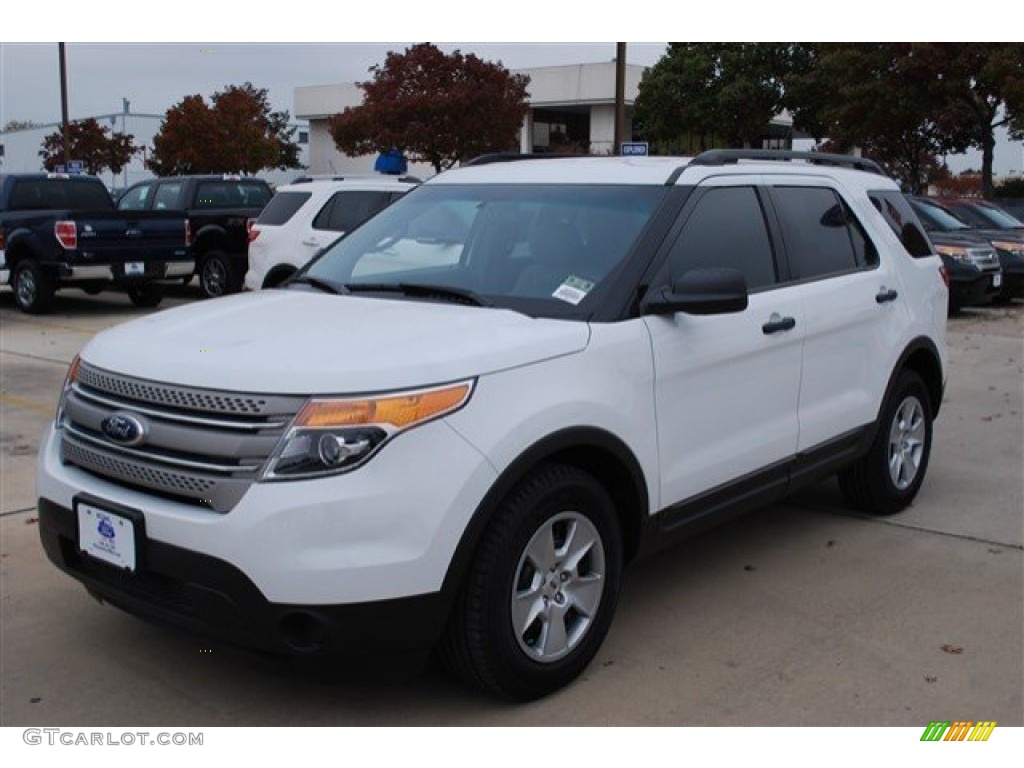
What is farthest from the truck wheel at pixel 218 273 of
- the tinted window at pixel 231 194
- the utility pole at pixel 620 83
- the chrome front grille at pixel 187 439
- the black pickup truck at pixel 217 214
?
the chrome front grille at pixel 187 439

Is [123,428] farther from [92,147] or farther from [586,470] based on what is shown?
[92,147]

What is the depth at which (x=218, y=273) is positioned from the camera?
15906mm

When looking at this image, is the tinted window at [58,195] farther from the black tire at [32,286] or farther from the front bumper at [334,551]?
the front bumper at [334,551]

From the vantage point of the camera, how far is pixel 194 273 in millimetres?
15367

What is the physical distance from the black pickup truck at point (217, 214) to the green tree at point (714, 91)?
77.6ft

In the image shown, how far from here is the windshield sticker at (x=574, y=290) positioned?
3924 mm

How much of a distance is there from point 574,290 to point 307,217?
853cm

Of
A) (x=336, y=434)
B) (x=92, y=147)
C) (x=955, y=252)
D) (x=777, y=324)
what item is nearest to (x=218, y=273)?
(x=955, y=252)

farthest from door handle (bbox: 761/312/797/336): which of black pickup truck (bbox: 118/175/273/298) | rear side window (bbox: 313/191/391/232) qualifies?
black pickup truck (bbox: 118/175/273/298)

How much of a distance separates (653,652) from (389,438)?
152cm

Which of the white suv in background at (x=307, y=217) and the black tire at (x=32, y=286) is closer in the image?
the white suv in background at (x=307, y=217)

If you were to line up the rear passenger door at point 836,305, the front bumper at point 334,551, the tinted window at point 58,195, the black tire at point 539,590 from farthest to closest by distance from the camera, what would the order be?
the tinted window at point 58,195, the rear passenger door at point 836,305, the black tire at point 539,590, the front bumper at point 334,551

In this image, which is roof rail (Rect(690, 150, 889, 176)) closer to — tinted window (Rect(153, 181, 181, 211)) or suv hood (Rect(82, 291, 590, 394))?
suv hood (Rect(82, 291, 590, 394))

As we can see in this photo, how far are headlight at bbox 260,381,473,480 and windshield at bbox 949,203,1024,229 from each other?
16.7 meters
